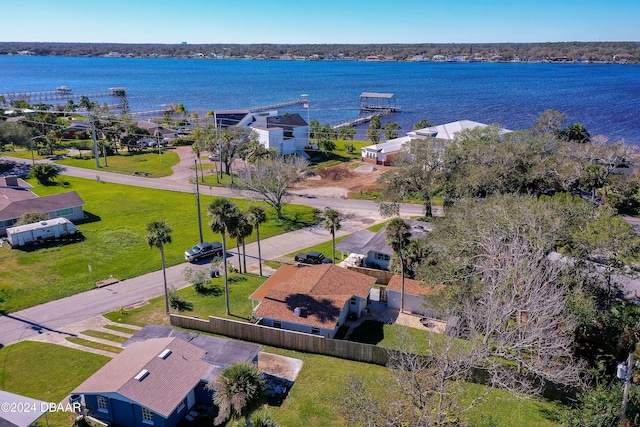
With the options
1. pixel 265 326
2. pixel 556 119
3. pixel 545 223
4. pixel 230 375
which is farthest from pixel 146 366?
pixel 556 119

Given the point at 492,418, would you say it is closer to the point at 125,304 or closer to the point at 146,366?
the point at 146,366

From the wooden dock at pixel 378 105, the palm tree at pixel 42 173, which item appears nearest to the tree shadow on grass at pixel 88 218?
the palm tree at pixel 42 173

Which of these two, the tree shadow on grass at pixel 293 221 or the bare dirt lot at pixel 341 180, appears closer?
the tree shadow on grass at pixel 293 221

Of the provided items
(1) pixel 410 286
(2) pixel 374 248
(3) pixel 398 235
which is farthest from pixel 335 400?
(2) pixel 374 248

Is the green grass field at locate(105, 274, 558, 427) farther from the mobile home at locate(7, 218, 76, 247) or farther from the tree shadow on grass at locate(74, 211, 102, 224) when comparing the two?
the tree shadow on grass at locate(74, 211, 102, 224)

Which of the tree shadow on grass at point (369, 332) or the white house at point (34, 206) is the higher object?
the white house at point (34, 206)

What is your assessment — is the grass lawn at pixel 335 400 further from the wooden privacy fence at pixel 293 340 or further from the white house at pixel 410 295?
the white house at pixel 410 295

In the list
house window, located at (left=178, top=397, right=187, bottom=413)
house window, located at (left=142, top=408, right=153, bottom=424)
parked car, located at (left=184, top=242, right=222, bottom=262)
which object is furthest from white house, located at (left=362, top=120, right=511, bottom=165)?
house window, located at (left=142, top=408, right=153, bottom=424)

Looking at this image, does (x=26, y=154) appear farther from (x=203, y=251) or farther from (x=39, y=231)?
(x=203, y=251)
